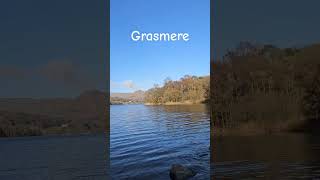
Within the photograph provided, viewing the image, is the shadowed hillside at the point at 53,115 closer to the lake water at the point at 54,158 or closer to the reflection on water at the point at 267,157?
the lake water at the point at 54,158

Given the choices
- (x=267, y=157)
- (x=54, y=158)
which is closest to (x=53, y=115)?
(x=54, y=158)

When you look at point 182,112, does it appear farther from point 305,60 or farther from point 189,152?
point 305,60

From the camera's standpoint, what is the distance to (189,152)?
23.6 feet

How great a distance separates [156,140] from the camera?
7.23 m

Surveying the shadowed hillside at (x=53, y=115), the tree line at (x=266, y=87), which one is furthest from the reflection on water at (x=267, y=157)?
the shadowed hillside at (x=53, y=115)

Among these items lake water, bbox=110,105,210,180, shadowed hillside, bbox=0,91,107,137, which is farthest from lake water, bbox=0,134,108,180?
lake water, bbox=110,105,210,180

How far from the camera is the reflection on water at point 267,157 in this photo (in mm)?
6938

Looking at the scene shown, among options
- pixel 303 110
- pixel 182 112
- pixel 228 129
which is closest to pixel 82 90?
pixel 182 112

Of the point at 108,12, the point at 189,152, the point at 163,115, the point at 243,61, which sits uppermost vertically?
the point at 108,12

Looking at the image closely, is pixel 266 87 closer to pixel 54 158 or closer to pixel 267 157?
pixel 267 157

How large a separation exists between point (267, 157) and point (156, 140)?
168cm

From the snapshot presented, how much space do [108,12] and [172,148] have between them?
2.25 metres

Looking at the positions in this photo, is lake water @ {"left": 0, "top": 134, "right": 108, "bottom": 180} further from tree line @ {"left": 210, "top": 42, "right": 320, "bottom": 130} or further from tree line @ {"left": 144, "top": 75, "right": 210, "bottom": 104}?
tree line @ {"left": 210, "top": 42, "right": 320, "bottom": 130}

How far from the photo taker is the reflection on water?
6.94 m
